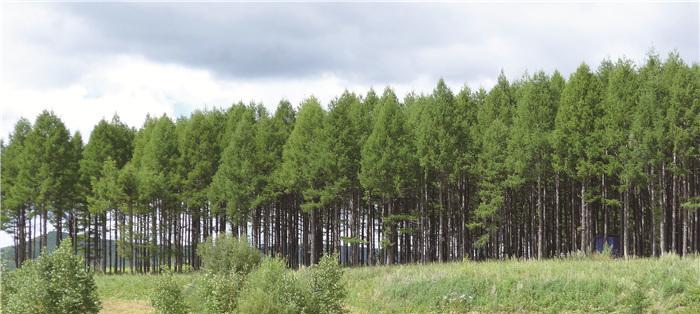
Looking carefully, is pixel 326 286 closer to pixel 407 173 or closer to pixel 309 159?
pixel 407 173

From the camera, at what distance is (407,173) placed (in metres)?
44.6

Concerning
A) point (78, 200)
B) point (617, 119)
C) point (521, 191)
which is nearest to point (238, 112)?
point (78, 200)

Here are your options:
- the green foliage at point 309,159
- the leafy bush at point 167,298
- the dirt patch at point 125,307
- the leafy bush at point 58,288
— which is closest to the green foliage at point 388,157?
the green foliage at point 309,159

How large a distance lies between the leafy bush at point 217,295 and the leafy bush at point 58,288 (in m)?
3.68

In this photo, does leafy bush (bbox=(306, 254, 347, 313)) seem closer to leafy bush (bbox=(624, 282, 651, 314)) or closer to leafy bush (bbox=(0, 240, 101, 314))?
leafy bush (bbox=(0, 240, 101, 314))

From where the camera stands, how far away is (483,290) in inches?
1065

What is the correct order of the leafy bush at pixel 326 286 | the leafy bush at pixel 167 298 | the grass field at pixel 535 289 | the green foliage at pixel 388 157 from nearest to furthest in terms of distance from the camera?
the leafy bush at pixel 326 286, the leafy bush at pixel 167 298, the grass field at pixel 535 289, the green foliage at pixel 388 157

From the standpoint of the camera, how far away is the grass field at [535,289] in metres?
23.6

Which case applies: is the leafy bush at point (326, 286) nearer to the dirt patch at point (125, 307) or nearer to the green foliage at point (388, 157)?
the dirt patch at point (125, 307)

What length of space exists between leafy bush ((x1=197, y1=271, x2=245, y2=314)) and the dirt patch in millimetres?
8735

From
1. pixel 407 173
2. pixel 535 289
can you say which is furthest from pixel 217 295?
pixel 407 173

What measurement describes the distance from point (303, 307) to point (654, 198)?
31.8 metres

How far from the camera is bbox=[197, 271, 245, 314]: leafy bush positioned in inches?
838

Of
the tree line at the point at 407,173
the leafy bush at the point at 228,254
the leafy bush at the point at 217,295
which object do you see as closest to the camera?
the leafy bush at the point at 217,295
